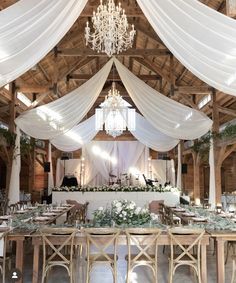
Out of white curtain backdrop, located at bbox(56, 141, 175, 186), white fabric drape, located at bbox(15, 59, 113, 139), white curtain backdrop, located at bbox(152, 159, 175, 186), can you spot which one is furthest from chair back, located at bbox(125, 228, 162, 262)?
white curtain backdrop, located at bbox(152, 159, 175, 186)

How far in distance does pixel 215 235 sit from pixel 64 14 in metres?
3.85

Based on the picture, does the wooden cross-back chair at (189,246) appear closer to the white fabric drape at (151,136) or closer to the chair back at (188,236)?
the chair back at (188,236)

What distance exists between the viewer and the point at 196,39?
4434 mm

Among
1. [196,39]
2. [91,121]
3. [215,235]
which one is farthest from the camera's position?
[91,121]

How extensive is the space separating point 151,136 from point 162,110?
457cm

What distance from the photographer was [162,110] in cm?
858

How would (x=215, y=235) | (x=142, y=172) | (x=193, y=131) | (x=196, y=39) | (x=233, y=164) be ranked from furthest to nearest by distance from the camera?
(x=142, y=172) → (x=233, y=164) → (x=193, y=131) → (x=215, y=235) → (x=196, y=39)

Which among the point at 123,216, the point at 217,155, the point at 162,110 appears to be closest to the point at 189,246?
the point at 123,216

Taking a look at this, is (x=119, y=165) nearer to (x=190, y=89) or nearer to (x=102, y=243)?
(x=190, y=89)

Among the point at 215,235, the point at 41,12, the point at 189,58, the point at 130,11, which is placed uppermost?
the point at 130,11

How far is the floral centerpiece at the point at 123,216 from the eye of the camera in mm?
5707

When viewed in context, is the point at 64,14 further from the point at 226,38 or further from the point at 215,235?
the point at 215,235

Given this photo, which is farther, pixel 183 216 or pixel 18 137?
pixel 18 137

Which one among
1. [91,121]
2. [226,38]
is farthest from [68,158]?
[226,38]
